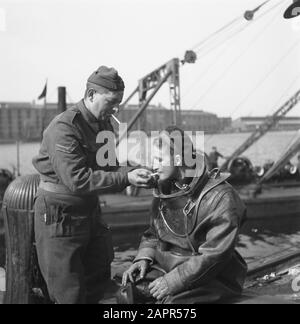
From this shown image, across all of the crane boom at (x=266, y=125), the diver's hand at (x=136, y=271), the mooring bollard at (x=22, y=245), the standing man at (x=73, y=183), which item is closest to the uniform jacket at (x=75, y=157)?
the standing man at (x=73, y=183)

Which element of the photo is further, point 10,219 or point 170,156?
point 10,219

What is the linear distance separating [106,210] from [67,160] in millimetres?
11266

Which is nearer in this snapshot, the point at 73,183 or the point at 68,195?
the point at 73,183

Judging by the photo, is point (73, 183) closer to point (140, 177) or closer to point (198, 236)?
point (140, 177)

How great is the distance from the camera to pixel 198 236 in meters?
2.63

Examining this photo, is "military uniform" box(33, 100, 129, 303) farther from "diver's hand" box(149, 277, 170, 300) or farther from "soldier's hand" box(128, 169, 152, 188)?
"diver's hand" box(149, 277, 170, 300)

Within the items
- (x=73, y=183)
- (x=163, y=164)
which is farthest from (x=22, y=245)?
(x=163, y=164)

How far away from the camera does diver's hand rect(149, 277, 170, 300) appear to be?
101 inches

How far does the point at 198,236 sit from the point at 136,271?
1.62 ft

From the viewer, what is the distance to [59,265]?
2.82 metres

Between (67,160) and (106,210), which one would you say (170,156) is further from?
(106,210)
